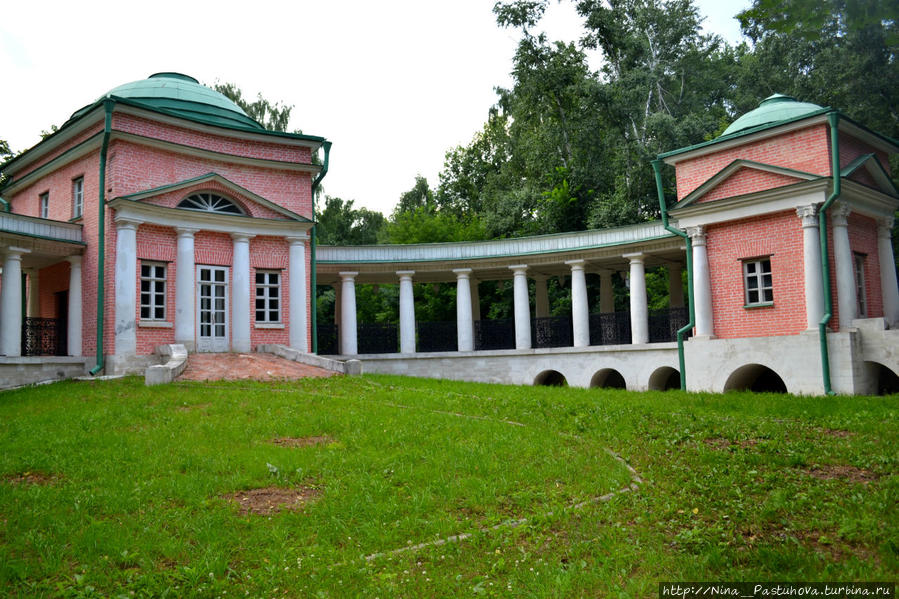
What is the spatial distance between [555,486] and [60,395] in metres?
12.1

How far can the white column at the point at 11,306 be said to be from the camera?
19375 millimetres

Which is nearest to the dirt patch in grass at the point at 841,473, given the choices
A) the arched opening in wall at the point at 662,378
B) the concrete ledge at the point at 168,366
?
the concrete ledge at the point at 168,366

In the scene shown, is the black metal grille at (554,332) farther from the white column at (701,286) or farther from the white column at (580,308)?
the white column at (701,286)

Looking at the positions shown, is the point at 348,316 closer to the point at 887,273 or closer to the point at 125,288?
the point at 125,288

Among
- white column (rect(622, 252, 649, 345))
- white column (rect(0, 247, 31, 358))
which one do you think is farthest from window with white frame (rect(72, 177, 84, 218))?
white column (rect(622, 252, 649, 345))

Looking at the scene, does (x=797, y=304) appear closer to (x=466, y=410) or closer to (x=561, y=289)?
(x=466, y=410)

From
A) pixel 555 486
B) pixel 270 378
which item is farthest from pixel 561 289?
pixel 555 486

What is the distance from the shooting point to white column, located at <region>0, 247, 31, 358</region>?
63.6 ft

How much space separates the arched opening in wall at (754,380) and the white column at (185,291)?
15369 mm

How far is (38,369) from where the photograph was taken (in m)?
19.5

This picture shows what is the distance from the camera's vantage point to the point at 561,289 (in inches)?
1409

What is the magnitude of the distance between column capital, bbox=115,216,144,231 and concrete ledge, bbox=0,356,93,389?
3822 mm

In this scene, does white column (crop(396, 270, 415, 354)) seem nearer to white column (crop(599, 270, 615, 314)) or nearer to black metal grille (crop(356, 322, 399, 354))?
black metal grille (crop(356, 322, 399, 354))

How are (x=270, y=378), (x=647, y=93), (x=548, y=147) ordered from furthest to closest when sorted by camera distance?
1. (x=548, y=147)
2. (x=647, y=93)
3. (x=270, y=378)
